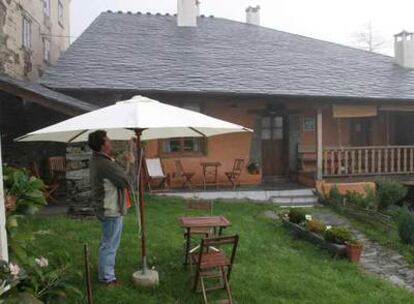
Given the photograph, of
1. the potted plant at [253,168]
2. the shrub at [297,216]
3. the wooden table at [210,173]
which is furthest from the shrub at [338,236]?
the potted plant at [253,168]

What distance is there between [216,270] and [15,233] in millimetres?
2773

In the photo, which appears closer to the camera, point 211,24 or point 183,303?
point 183,303

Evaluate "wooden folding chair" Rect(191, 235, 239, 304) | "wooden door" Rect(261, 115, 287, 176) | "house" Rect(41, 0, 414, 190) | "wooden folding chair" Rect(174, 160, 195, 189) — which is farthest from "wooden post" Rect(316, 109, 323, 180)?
"wooden folding chair" Rect(191, 235, 239, 304)

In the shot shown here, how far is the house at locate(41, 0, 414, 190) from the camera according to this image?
12.9 meters

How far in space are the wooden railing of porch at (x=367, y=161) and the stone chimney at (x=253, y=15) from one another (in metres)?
7.86

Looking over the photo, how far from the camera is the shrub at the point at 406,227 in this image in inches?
326

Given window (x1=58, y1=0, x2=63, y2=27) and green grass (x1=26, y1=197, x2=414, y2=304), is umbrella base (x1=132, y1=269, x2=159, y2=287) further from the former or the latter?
window (x1=58, y1=0, x2=63, y2=27)

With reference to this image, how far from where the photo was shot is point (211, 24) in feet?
58.7

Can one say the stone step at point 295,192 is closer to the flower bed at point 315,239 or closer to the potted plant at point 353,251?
the flower bed at point 315,239

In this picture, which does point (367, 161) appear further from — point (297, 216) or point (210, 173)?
point (297, 216)

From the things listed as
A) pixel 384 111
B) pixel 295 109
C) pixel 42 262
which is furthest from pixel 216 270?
pixel 384 111

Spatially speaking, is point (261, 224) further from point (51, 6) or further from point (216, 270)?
point (51, 6)

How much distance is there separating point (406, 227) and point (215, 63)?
8.12m

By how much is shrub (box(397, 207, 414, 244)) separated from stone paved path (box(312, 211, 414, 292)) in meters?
0.45
